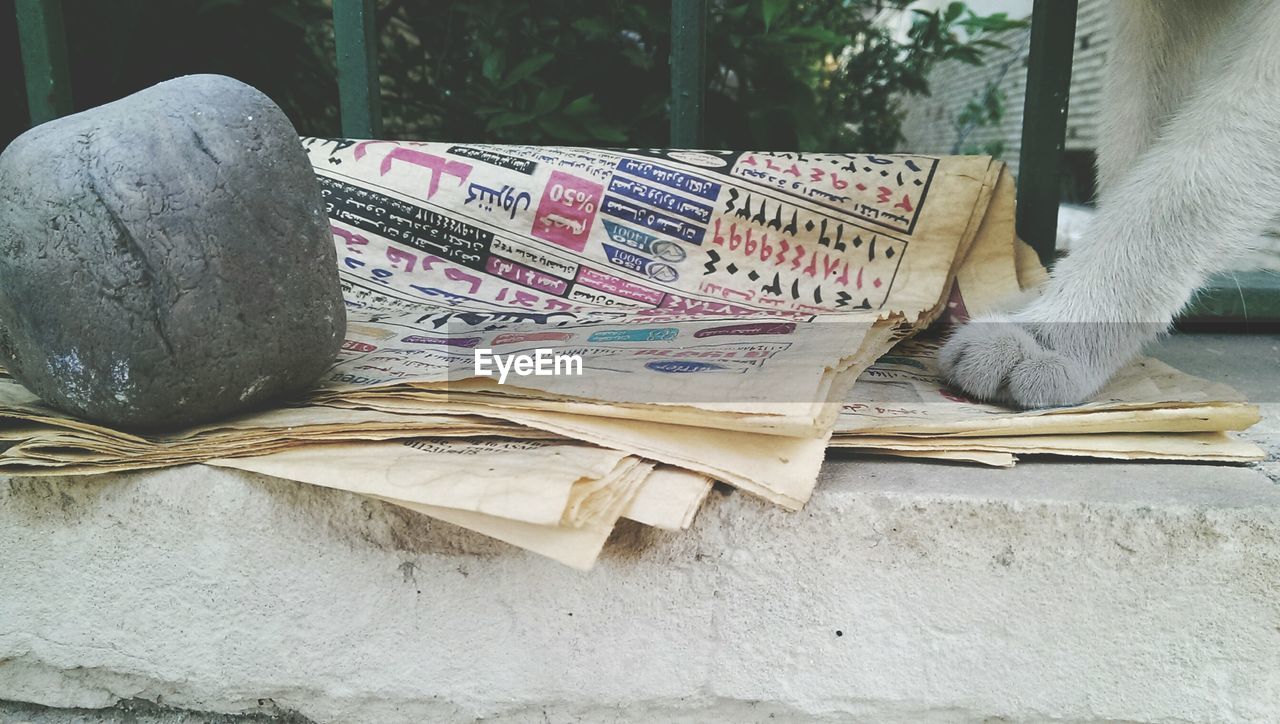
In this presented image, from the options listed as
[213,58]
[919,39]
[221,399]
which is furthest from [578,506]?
[919,39]

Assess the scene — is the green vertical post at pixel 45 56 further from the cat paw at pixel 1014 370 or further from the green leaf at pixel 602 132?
the cat paw at pixel 1014 370

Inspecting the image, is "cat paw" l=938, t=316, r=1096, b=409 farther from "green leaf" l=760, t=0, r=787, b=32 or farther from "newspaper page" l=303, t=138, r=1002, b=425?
"green leaf" l=760, t=0, r=787, b=32

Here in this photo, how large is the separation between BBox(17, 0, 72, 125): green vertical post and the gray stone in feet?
1.58

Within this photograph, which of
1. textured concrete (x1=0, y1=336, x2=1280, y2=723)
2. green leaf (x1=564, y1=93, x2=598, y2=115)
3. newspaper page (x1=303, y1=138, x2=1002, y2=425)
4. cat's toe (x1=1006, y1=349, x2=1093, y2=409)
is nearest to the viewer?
textured concrete (x1=0, y1=336, x2=1280, y2=723)

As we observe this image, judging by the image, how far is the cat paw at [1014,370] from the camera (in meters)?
0.69

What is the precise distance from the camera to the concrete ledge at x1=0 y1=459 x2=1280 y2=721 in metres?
0.55

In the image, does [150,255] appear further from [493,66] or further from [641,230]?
[493,66]

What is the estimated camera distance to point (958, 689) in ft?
1.87

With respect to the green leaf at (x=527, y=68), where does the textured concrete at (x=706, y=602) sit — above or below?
below

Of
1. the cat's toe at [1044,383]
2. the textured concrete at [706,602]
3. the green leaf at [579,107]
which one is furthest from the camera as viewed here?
the green leaf at [579,107]

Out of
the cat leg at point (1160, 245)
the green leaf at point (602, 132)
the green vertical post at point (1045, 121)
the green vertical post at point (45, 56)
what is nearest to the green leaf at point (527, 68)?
the green leaf at point (602, 132)

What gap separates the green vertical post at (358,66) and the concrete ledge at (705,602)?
0.60m

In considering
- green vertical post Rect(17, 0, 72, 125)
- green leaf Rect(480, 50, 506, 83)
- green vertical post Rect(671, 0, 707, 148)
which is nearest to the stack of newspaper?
green vertical post Rect(671, 0, 707, 148)

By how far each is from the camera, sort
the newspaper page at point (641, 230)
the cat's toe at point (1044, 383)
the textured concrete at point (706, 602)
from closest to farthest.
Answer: the textured concrete at point (706, 602) → the cat's toe at point (1044, 383) → the newspaper page at point (641, 230)
